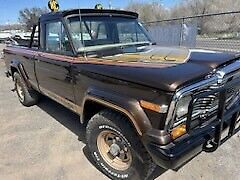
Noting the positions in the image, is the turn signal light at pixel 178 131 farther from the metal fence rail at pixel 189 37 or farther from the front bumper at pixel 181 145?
the metal fence rail at pixel 189 37

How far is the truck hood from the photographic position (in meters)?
2.36

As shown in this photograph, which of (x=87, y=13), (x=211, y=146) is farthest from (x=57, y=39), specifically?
(x=211, y=146)

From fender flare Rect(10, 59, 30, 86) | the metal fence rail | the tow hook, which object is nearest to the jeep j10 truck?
the tow hook

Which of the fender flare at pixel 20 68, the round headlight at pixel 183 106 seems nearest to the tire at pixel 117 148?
the round headlight at pixel 183 106

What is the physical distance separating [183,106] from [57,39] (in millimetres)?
2279

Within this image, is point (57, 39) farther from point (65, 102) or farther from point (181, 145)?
point (181, 145)

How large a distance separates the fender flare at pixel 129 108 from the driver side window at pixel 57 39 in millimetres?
1126

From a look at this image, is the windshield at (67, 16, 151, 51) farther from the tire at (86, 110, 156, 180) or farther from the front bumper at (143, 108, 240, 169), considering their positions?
the front bumper at (143, 108, 240, 169)

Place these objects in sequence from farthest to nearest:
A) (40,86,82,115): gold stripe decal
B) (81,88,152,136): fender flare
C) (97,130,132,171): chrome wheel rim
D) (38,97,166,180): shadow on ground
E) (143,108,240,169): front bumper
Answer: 1. (38,97,166,180): shadow on ground
2. (40,86,82,115): gold stripe decal
3. (97,130,132,171): chrome wheel rim
4. (81,88,152,136): fender flare
5. (143,108,240,169): front bumper

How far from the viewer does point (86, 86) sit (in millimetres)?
3211

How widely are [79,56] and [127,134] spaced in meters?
1.27

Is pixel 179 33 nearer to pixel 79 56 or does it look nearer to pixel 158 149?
pixel 79 56

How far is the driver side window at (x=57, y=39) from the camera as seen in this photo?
3684 millimetres

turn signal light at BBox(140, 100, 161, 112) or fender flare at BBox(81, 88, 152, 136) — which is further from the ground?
turn signal light at BBox(140, 100, 161, 112)
